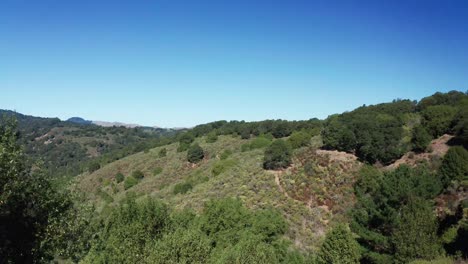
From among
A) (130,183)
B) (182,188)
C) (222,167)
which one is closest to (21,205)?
(182,188)

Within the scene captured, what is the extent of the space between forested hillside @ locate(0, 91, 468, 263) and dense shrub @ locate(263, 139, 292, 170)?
0.20m

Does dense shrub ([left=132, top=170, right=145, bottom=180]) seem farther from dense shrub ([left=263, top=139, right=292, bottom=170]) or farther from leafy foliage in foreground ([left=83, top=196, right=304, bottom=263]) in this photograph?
leafy foliage in foreground ([left=83, top=196, right=304, bottom=263])

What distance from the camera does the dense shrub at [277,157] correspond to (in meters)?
64.0

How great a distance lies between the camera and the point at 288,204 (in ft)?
174

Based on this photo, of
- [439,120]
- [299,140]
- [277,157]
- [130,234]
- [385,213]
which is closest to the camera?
[130,234]

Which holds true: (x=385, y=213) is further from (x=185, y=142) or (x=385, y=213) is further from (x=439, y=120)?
(x=185, y=142)

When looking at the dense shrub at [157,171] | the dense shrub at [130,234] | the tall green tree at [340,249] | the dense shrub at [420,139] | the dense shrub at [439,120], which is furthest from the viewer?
the dense shrub at [157,171]

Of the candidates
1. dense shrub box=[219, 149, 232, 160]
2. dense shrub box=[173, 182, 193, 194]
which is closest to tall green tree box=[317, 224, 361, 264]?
dense shrub box=[173, 182, 193, 194]

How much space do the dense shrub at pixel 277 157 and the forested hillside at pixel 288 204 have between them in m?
0.20

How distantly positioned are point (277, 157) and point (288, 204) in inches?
492

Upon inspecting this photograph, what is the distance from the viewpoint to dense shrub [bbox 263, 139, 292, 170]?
64000mm

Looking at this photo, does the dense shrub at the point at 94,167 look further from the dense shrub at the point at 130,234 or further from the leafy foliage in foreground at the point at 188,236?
the dense shrub at the point at 130,234

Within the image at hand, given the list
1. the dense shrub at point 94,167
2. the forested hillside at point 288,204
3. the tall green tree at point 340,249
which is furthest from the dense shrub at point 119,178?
the tall green tree at point 340,249

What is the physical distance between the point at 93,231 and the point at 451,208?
37786mm
